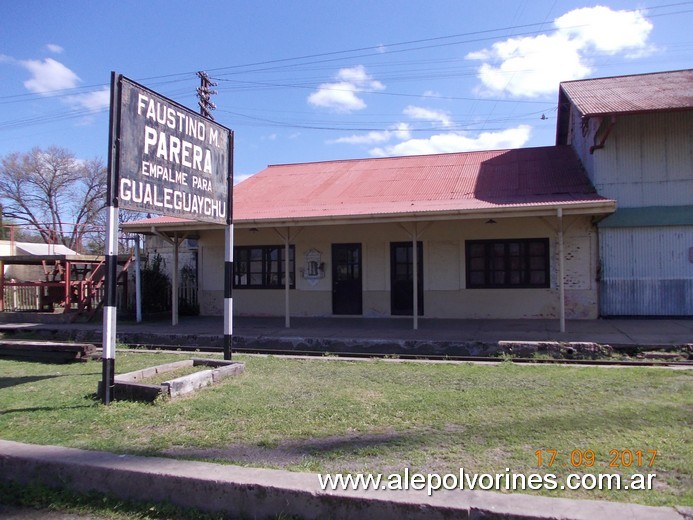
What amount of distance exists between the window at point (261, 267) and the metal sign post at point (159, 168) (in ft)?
25.2

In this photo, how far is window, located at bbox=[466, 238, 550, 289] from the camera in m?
13.6

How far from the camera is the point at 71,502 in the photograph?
146 inches

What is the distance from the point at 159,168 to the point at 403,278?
30.0ft

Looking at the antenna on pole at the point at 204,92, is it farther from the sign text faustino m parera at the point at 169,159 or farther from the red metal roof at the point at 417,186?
the sign text faustino m parera at the point at 169,159

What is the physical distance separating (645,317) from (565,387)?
8.17 m

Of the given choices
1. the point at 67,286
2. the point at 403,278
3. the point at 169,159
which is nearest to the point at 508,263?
the point at 403,278

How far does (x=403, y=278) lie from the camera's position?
47.8ft

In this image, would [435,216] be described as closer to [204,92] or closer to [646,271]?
[646,271]

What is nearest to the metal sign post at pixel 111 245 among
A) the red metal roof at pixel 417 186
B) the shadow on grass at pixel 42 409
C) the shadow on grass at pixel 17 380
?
the shadow on grass at pixel 42 409

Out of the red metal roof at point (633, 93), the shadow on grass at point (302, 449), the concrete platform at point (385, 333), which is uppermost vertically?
the red metal roof at point (633, 93)

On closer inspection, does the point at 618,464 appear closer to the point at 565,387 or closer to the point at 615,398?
the point at 615,398

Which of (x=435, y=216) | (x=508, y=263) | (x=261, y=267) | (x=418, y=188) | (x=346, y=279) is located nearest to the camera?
(x=435, y=216)

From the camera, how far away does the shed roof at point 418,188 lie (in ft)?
39.2

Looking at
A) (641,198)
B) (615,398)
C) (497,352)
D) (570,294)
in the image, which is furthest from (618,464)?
(641,198)
